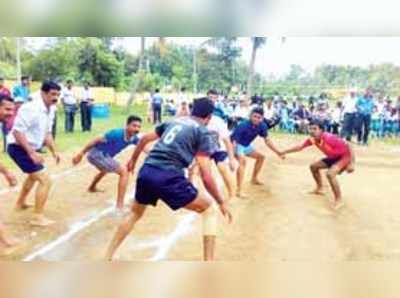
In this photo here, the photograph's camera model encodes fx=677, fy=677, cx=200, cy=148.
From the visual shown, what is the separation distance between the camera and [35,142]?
3766 millimetres

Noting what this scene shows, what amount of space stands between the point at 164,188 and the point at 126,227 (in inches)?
13.8

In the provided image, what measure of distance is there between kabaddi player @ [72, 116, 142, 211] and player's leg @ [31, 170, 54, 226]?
0.62 feet

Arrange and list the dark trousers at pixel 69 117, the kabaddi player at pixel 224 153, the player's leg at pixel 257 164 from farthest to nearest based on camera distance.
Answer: the player's leg at pixel 257 164 → the kabaddi player at pixel 224 153 → the dark trousers at pixel 69 117

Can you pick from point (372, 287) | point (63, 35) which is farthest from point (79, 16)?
point (372, 287)

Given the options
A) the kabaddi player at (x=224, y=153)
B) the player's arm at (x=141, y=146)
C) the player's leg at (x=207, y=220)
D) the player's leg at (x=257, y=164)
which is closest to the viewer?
the player's leg at (x=207, y=220)

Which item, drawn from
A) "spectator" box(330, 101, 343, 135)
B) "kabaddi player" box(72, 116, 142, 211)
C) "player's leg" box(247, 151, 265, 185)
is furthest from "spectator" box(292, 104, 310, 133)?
"kabaddi player" box(72, 116, 142, 211)

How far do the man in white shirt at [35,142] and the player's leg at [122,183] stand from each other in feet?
1.16

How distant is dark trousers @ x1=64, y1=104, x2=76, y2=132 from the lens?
3827 millimetres

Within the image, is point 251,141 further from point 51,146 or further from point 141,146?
point 51,146

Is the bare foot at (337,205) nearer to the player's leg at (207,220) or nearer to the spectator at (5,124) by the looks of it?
the player's leg at (207,220)

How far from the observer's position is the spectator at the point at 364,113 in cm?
395

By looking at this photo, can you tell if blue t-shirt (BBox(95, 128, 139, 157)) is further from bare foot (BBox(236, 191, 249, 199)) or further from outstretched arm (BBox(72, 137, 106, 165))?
bare foot (BBox(236, 191, 249, 199))

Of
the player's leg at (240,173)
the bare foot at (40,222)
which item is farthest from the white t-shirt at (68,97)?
the player's leg at (240,173)

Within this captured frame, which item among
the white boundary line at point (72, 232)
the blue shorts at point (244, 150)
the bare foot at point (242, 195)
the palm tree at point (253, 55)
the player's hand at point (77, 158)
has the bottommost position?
the white boundary line at point (72, 232)
